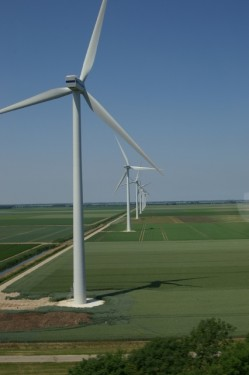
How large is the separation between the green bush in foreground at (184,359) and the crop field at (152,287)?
27.4ft

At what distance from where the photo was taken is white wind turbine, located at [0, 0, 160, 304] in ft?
127

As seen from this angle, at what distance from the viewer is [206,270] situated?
5456 centimetres

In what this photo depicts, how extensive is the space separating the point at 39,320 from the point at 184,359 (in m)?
16.8

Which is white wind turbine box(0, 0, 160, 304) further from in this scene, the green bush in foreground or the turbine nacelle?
the green bush in foreground

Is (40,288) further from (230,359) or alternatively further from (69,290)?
(230,359)

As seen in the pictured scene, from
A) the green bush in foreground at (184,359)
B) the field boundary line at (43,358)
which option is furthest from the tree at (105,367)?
the field boundary line at (43,358)

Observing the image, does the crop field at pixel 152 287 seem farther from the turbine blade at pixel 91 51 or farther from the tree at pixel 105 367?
the turbine blade at pixel 91 51

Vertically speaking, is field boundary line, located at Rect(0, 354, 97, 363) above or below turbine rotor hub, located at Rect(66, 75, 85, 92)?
below

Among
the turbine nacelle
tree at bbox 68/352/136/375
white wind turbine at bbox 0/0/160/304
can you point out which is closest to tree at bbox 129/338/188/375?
tree at bbox 68/352/136/375

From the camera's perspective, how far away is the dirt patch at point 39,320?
33.1 metres

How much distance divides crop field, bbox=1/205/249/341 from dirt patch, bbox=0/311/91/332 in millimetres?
1057

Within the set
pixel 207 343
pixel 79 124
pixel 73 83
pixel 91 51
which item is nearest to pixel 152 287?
pixel 79 124

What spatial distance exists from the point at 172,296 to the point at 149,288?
4.28m

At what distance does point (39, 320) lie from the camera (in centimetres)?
3466
